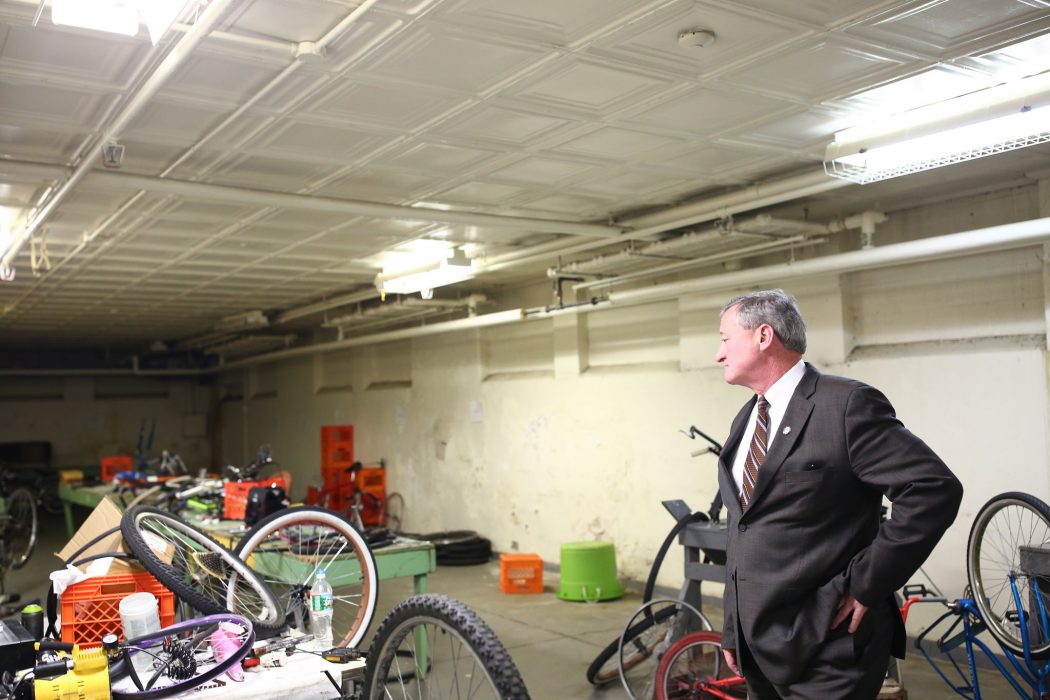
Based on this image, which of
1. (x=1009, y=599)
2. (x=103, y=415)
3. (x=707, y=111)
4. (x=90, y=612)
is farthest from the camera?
(x=103, y=415)

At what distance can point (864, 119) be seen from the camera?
372 cm

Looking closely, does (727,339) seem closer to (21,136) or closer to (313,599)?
(313,599)

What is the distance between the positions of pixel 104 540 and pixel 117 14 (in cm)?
179

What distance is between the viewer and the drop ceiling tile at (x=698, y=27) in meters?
2.70

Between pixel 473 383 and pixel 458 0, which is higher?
pixel 458 0

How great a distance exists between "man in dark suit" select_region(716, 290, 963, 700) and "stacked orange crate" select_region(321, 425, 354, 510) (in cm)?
853

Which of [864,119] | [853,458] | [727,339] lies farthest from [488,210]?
[853,458]

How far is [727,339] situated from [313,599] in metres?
1.86

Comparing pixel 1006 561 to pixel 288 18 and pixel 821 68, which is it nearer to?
pixel 821 68

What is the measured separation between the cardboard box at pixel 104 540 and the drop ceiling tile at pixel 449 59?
186cm

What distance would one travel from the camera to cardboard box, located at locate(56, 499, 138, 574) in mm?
2836

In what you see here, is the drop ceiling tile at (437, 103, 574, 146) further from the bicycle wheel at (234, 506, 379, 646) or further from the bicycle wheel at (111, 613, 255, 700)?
the bicycle wheel at (111, 613, 255, 700)

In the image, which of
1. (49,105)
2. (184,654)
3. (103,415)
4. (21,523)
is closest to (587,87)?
(49,105)

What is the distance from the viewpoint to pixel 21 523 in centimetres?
912
